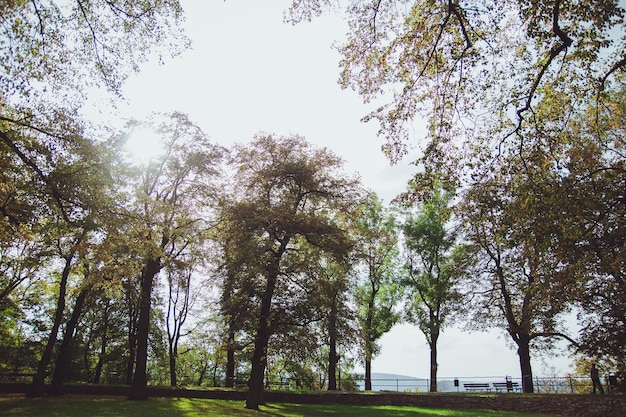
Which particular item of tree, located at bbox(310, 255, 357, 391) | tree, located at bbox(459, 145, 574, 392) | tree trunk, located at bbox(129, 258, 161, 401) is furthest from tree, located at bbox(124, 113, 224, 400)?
tree, located at bbox(459, 145, 574, 392)

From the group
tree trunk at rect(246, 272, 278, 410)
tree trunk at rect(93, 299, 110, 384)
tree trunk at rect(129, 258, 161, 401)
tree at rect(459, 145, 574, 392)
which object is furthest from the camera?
tree trunk at rect(93, 299, 110, 384)

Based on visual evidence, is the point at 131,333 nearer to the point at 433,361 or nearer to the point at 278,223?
the point at 278,223

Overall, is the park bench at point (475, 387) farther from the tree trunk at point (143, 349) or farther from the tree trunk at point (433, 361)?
the tree trunk at point (143, 349)

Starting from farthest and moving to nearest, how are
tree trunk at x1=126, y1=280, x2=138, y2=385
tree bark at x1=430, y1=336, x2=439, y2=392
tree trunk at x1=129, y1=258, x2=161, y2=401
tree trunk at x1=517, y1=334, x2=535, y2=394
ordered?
tree bark at x1=430, y1=336, x2=439, y2=392, tree trunk at x1=126, y1=280, x2=138, y2=385, tree trunk at x1=517, y1=334, x2=535, y2=394, tree trunk at x1=129, y1=258, x2=161, y2=401

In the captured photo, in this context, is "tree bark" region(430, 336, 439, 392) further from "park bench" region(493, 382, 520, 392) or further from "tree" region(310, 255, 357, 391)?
"tree" region(310, 255, 357, 391)

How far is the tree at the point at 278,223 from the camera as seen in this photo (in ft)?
63.2

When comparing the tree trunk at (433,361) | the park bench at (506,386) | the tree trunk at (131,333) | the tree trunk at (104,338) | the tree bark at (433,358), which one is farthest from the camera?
the tree trunk at (104,338)

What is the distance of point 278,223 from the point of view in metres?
20.0

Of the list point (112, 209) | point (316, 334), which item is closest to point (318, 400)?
point (316, 334)

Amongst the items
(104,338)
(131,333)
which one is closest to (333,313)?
(131,333)

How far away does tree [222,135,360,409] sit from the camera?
19266 millimetres

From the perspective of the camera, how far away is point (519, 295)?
2470 cm

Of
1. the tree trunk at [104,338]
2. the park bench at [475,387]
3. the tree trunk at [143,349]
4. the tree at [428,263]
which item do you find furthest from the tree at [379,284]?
the tree trunk at [104,338]

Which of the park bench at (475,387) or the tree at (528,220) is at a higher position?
the tree at (528,220)
